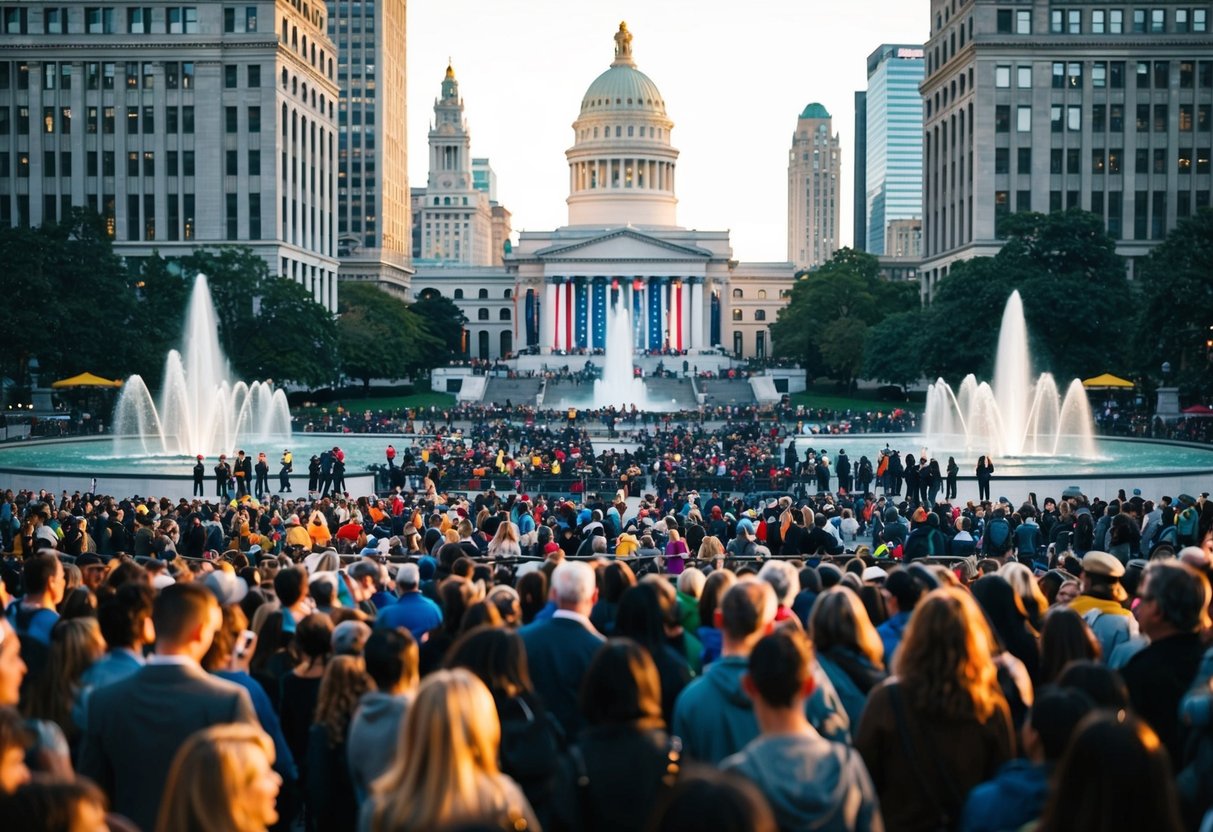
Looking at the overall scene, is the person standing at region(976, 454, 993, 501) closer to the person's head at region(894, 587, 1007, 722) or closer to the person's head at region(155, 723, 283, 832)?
the person's head at region(894, 587, 1007, 722)

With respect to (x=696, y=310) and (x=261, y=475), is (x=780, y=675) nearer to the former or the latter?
(x=261, y=475)

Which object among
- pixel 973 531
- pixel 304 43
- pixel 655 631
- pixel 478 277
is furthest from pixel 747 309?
pixel 655 631

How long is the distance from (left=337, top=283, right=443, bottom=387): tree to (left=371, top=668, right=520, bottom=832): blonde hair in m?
86.9

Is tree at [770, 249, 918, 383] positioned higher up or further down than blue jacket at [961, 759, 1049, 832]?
higher up

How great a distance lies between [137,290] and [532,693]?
279 ft

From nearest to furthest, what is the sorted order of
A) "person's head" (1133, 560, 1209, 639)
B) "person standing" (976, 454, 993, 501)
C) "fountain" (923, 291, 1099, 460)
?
1. "person's head" (1133, 560, 1209, 639)
2. "person standing" (976, 454, 993, 501)
3. "fountain" (923, 291, 1099, 460)

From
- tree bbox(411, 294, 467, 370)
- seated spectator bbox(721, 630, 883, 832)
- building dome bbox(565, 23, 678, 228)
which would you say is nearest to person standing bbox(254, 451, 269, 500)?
seated spectator bbox(721, 630, 883, 832)

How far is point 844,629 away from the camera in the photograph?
822cm

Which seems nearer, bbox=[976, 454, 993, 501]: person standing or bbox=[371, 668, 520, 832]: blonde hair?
bbox=[371, 668, 520, 832]: blonde hair

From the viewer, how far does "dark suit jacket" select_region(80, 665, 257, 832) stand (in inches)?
273

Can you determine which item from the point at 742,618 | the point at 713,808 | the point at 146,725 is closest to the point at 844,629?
the point at 742,618

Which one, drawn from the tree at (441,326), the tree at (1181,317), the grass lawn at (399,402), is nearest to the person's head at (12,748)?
the tree at (1181,317)

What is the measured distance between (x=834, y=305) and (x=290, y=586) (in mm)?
104875

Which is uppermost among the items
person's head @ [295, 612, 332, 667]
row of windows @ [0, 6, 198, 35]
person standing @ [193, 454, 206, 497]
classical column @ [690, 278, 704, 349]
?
row of windows @ [0, 6, 198, 35]
